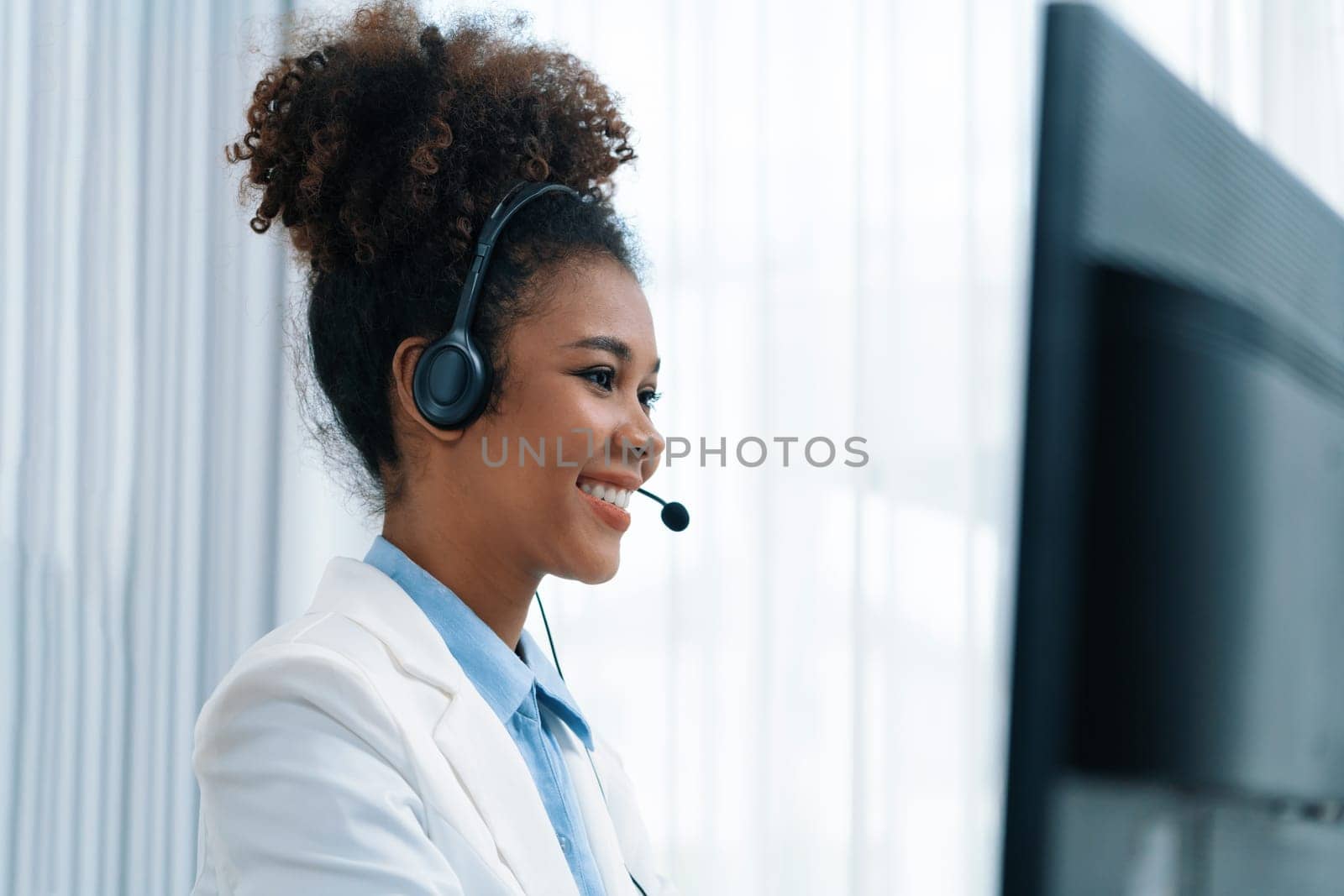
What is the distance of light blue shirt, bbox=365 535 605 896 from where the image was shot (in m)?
1.04

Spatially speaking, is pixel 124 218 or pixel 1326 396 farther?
pixel 124 218

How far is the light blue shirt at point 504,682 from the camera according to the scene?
1.04 meters

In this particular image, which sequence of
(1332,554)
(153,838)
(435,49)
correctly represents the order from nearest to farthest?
(1332,554) → (435,49) → (153,838)

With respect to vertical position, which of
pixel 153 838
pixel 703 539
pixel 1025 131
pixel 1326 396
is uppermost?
pixel 1025 131

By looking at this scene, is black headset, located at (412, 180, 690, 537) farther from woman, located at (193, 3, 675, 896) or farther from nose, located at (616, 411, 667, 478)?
nose, located at (616, 411, 667, 478)

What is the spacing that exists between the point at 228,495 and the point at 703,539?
2.47 feet

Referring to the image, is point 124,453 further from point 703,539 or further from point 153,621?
point 703,539

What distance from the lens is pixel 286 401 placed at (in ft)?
6.35

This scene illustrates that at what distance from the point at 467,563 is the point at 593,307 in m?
0.25

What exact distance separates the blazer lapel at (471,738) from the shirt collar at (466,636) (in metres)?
0.04

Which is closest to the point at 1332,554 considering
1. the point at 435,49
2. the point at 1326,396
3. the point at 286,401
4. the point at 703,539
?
the point at 1326,396

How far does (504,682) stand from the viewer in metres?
1.07

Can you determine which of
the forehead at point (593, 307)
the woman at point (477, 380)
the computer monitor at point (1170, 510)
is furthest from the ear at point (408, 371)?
the computer monitor at point (1170, 510)

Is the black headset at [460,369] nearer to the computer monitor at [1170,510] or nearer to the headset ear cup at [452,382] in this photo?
the headset ear cup at [452,382]
